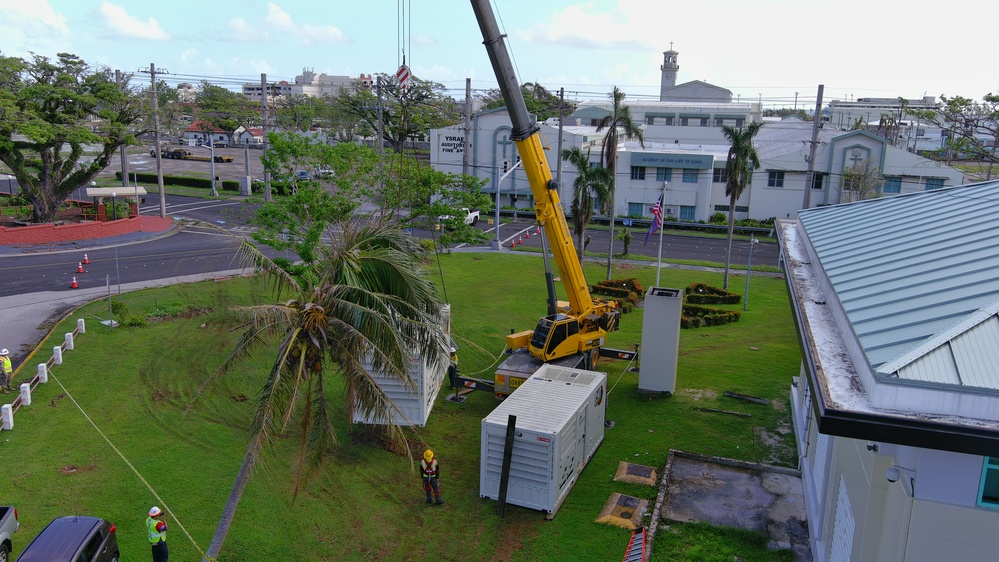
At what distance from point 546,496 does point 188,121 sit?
14059cm

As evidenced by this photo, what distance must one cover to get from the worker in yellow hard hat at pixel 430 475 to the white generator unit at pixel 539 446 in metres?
1.05

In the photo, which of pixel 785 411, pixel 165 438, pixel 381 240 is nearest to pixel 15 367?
pixel 165 438

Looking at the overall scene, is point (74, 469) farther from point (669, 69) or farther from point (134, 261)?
point (669, 69)

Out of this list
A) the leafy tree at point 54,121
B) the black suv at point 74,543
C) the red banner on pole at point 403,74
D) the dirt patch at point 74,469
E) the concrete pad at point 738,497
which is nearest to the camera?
the black suv at point 74,543

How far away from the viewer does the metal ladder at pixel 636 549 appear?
14.9 metres

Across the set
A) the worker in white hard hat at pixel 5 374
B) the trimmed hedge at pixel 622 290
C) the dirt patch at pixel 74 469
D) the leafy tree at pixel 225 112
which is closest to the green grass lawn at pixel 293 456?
the dirt patch at pixel 74 469

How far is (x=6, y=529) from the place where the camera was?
14852mm

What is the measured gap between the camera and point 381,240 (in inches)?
529

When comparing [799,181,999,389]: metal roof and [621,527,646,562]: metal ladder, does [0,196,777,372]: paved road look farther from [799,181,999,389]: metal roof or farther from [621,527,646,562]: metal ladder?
[799,181,999,389]: metal roof

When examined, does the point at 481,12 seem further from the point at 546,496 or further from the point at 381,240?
the point at 546,496

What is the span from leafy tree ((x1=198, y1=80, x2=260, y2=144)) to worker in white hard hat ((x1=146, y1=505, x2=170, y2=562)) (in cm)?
11479

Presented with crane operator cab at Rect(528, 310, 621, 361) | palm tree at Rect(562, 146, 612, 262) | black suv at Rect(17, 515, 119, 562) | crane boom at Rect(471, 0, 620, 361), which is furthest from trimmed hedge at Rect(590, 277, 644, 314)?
black suv at Rect(17, 515, 119, 562)

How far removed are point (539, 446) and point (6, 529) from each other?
1097 cm

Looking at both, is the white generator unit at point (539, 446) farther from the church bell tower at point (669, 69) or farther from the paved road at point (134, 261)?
the church bell tower at point (669, 69)
